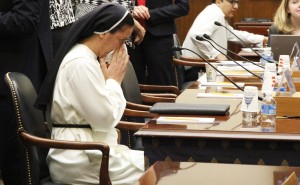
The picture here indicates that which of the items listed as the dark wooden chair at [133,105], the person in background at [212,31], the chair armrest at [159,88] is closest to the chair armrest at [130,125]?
the dark wooden chair at [133,105]

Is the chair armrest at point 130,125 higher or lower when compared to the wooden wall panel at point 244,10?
higher

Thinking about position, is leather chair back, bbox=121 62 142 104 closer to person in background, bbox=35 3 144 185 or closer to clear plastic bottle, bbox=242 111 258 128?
person in background, bbox=35 3 144 185

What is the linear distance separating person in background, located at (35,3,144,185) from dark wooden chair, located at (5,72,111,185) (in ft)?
0.22

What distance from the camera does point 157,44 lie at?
5.75 meters

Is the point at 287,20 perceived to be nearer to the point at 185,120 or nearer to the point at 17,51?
the point at 17,51

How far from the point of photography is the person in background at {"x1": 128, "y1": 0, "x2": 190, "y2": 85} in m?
5.70

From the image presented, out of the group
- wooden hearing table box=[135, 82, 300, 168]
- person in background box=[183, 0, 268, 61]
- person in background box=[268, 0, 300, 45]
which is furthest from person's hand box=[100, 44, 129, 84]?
person in background box=[183, 0, 268, 61]

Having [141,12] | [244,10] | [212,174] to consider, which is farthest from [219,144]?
[244,10]

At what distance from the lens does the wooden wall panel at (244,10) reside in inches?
371

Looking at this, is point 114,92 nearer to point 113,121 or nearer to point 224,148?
point 113,121

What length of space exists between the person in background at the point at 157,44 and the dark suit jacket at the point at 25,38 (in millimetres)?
1489

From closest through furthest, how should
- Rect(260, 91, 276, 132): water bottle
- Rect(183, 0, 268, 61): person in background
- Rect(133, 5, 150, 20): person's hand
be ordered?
Rect(260, 91, 276, 132): water bottle, Rect(133, 5, 150, 20): person's hand, Rect(183, 0, 268, 61): person in background

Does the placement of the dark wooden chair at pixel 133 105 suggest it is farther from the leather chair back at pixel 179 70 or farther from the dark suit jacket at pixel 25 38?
the leather chair back at pixel 179 70

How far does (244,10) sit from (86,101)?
6.75 metres
